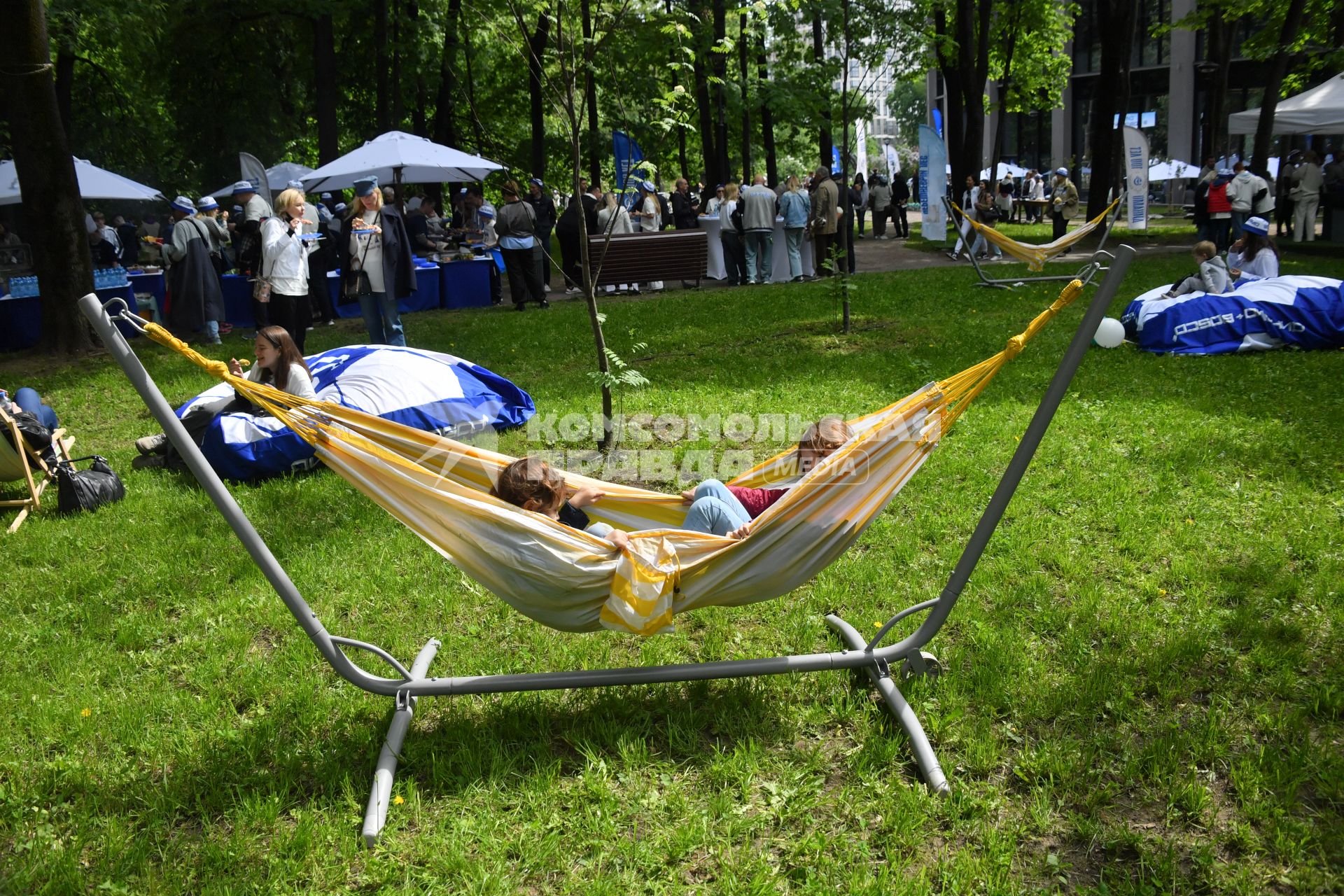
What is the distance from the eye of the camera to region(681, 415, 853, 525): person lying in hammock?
385 centimetres

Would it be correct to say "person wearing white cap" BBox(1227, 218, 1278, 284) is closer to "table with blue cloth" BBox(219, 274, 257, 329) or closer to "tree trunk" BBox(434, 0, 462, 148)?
"table with blue cloth" BBox(219, 274, 257, 329)

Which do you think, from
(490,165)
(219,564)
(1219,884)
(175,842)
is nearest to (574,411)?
(219,564)

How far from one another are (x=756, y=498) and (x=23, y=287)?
36.7ft

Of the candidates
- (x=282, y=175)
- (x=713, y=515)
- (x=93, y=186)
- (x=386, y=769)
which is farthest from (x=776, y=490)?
(x=282, y=175)

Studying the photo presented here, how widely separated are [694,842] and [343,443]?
1.69 metres

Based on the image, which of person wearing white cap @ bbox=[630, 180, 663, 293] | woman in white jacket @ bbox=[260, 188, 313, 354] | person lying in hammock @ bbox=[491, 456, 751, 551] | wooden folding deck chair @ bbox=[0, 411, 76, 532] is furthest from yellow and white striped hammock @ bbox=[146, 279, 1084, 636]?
person wearing white cap @ bbox=[630, 180, 663, 293]

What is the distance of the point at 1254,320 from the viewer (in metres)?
8.73

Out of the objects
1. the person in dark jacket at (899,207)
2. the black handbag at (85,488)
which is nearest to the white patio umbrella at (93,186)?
the black handbag at (85,488)

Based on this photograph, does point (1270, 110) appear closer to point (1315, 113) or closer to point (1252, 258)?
point (1315, 113)

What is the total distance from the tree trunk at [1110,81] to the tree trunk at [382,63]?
40.8 feet

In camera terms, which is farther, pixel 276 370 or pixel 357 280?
pixel 357 280

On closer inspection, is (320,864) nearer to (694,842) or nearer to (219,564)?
(694,842)

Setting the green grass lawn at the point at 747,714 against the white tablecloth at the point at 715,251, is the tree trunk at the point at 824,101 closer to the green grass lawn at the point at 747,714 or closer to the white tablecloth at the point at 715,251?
the white tablecloth at the point at 715,251

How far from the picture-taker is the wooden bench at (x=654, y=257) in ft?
48.1
